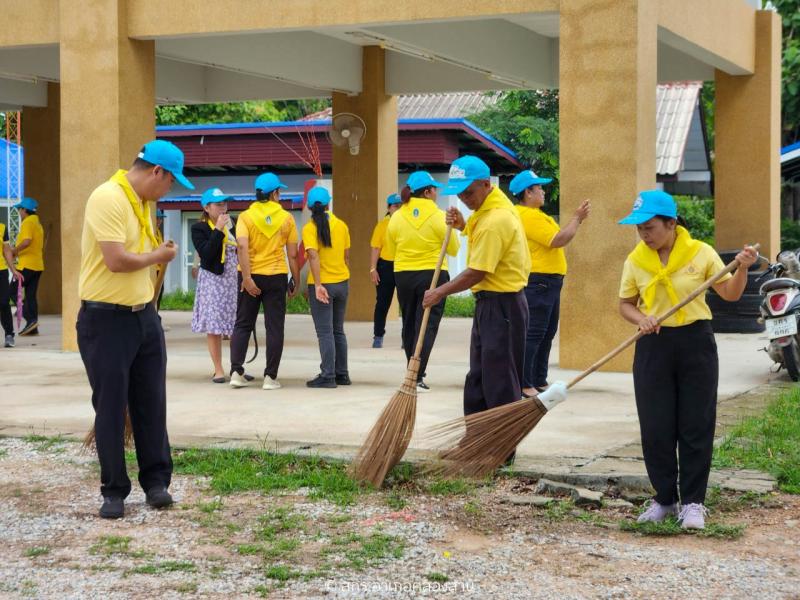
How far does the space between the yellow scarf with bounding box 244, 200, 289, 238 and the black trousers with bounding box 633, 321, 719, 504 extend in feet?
16.7

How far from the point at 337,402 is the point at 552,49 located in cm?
897

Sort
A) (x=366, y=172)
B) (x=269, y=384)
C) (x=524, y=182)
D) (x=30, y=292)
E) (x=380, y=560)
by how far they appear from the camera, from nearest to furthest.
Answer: (x=380, y=560) → (x=524, y=182) → (x=269, y=384) → (x=30, y=292) → (x=366, y=172)

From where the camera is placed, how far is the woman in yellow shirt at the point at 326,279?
414 inches

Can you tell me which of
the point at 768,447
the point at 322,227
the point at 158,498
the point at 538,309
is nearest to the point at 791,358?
the point at 538,309

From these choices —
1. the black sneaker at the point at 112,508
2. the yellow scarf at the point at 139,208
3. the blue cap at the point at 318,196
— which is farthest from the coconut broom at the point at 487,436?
the blue cap at the point at 318,196

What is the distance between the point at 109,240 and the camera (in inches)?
233

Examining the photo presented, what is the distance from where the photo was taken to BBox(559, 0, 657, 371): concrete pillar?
11375 mm

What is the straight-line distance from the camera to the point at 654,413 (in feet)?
19.0

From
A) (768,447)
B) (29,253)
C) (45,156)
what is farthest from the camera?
(45,156)

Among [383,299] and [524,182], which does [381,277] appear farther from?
[524,182]

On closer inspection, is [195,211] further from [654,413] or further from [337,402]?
[654,413]

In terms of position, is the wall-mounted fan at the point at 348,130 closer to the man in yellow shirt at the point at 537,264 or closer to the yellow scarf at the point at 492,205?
the man in yellow shirt at the point at 537,264

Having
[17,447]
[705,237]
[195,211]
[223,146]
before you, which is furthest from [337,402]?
[705,237]

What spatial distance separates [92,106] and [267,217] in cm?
399
